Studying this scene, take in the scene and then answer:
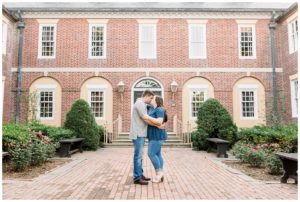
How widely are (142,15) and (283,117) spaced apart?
9.60 m

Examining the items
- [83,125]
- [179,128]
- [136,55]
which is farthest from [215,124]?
[136,55]

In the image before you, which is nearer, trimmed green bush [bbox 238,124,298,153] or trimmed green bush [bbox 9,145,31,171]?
trimmed green bush [bbox 9,145,31,171]

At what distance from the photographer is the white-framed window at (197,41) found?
1828cm

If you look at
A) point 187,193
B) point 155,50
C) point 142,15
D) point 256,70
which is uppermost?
point 142,15

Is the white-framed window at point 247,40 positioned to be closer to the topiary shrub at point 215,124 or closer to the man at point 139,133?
the topiary shrub at point 215,124

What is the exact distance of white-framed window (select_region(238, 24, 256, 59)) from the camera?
60.2 ft

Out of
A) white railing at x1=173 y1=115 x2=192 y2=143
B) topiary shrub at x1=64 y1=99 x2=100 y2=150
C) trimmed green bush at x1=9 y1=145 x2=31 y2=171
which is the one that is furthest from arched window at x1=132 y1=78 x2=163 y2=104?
trimmed green bush at x1=9 y1=145 x2=31 y2=171

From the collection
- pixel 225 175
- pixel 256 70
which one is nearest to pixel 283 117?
pixel 256 70

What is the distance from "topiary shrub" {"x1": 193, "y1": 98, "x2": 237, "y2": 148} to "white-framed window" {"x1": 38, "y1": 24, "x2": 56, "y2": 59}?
9300mm

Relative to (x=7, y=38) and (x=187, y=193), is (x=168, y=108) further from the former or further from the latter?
(x=187, y=193)

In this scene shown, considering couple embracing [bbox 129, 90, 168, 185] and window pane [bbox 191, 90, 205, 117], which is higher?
window pane [bbox 191, 90, 205, 117]

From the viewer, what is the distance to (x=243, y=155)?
378 inches

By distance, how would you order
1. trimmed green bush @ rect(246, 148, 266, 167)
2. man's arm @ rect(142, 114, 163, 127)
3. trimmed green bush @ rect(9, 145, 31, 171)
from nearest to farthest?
man's arm @ rect(142, 114, 163, 127)
trimmed green bush @ rect(9, 145, 31, 171)
trimmed green bush @ rect(246, 148, 266, 167)

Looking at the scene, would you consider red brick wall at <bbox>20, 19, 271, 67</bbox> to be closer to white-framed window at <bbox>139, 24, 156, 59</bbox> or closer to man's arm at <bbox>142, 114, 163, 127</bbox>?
white-framed window at <bbox>139, 24, 156, 59</bbox>
